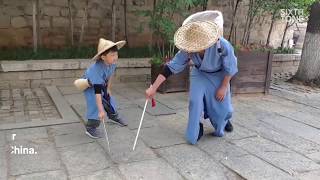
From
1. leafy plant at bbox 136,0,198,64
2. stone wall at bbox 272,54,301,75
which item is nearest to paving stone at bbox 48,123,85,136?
leafy plant at bbox 136,0,198,64

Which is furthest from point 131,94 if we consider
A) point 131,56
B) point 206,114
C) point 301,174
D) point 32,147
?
point 301,174

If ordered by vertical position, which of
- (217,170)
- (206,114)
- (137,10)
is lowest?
(217,170)

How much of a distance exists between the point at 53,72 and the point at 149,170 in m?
3.70

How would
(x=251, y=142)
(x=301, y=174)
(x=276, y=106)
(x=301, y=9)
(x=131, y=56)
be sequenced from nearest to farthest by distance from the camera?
(x=301, y=174) < (x=251, y=142) < (x=276, y=106) < (x=131, y=56) < (x=301, y=9)

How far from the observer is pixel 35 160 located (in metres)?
3.27

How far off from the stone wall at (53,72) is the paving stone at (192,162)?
3.19 metres

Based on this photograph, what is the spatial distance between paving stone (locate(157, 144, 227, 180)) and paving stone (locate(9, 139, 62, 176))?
968mm

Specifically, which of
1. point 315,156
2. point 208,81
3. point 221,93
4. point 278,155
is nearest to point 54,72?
point 208,81

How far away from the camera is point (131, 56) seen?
714cm

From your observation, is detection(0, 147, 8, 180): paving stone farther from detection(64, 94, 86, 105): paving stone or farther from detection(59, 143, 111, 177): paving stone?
detection(64, 94, 86, 105): paving stone

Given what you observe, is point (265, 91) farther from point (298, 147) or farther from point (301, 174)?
point (301, 174)

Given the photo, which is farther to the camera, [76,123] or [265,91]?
[265,91]

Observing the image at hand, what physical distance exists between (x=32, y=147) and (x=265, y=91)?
154 inches

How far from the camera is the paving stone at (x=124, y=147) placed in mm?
3355
